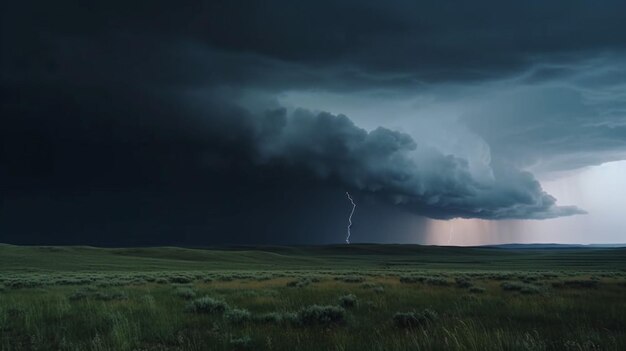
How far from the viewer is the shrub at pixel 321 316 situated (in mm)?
10633

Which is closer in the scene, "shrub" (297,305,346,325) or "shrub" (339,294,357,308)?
"shrub" (297,305,346,325)

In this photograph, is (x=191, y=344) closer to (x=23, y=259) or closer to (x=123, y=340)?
(x=123, y=340)

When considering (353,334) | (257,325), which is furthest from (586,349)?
(257,325)

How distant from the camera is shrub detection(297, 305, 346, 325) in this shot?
10.6m

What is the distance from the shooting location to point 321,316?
11.0 meters

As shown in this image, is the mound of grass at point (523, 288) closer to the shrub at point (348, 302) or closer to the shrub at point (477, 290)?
the shrub at point (477, 290)

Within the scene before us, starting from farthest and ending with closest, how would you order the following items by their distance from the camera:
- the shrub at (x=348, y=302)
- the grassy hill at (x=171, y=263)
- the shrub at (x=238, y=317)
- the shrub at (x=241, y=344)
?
1. the grassy hill at (x=171, y=263)
2. the shrub at (x=348, y=302)
3. the shrub at (x=238, y=317)
4. the shrub at (x=241, y=344)

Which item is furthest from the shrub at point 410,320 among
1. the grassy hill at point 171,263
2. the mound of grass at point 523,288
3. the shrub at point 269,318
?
the grassy hill at point 171,263

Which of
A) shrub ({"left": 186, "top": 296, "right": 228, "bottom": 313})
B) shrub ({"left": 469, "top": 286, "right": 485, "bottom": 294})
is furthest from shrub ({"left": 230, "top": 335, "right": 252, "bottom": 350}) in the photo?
shrub ({"left": 469, "top": 286, "right": 485, "bottom": 294})

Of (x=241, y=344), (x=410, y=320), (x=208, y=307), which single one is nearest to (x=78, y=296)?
(x=208, y=307)

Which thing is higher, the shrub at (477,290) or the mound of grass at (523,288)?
the mound of grass at (523,288)

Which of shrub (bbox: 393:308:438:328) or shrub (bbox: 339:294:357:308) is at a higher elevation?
shrub (bbox: 393:308:438:328)

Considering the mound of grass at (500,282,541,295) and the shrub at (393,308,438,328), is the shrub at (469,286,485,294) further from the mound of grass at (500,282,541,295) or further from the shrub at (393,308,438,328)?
the shrub at (393,308,438,328)

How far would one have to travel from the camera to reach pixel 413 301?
15531mm
